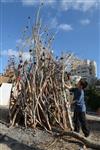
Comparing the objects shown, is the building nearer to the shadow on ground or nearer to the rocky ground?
the rocky ground

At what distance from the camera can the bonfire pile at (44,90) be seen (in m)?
9.62

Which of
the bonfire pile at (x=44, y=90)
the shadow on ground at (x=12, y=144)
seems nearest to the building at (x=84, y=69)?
the bonfire pile at (x=44, y=90)

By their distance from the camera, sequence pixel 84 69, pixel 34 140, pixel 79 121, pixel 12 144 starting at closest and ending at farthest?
1. pixel 12 144
2. pixel 34 140
3. pixel 79 121
4. pixel 84 69

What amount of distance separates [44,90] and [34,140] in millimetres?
1534

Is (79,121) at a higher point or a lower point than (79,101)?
lower

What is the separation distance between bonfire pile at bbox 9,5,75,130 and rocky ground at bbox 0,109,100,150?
42cm

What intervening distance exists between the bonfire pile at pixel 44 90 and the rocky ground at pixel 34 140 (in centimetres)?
42

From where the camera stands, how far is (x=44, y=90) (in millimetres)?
9789

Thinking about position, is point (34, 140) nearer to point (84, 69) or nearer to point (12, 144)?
point (12, 144)

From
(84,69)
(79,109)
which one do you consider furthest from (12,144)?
(84,69)

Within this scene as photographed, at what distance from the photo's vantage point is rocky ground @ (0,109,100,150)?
805 cm

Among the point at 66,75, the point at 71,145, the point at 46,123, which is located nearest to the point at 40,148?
the point at 71,145

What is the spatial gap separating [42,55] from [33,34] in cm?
58

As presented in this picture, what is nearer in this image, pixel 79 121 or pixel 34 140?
pixel 34 140
